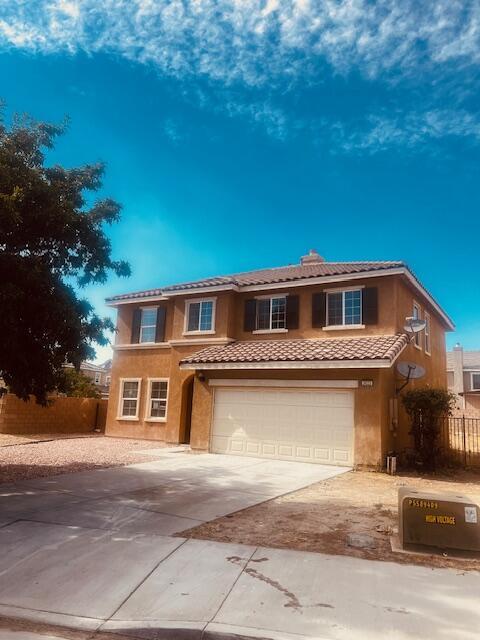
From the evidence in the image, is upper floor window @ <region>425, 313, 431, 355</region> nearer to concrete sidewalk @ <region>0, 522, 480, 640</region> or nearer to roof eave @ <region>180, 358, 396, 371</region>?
roof eave @ <region>180, 358, 396, 371</region>

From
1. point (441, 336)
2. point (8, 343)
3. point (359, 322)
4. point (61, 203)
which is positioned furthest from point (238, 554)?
point (441, 336)

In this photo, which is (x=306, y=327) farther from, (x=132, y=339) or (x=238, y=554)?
(x=238, y=554)

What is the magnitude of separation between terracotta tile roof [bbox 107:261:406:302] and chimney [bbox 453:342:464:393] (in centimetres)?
2861

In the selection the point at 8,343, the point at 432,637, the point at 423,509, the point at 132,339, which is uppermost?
the point at 132,339

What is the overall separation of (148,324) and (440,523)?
1820 cm

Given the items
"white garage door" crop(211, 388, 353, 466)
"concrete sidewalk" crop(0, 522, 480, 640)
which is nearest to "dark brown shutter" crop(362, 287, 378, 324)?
"white garage door" crop(211, 388, 353, 466)

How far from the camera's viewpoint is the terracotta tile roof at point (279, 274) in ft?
57.9

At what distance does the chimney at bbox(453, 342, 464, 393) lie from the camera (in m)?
45.3

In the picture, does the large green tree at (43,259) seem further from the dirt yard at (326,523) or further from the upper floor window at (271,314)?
the upper floor window at (271,314)

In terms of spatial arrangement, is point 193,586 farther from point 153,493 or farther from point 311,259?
point 311,259

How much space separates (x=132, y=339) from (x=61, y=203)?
14.1 metres

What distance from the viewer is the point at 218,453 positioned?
16844 mm

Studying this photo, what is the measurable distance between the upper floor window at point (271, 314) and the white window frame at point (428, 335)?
637cm

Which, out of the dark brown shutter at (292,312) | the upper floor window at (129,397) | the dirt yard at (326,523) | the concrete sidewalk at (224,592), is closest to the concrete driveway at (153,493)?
the dirt yard at (326,523)
